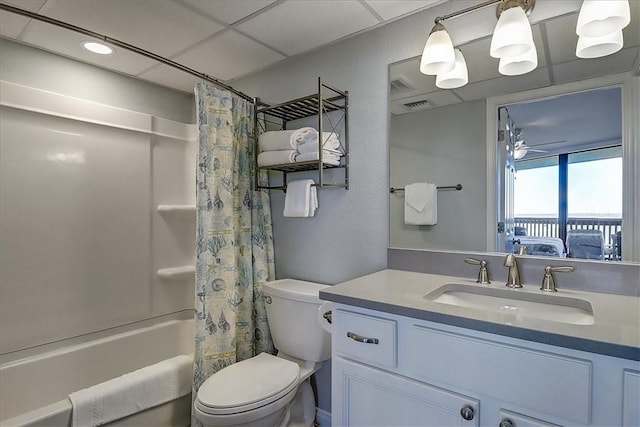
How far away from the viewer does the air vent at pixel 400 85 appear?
1618mm

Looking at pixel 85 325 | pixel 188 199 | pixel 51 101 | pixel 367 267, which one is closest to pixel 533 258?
pixel 367 267

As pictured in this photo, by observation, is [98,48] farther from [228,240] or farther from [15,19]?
[228,240]

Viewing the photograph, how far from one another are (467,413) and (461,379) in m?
0.09

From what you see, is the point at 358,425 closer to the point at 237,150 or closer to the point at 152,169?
the point at 237,150

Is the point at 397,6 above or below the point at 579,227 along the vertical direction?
above

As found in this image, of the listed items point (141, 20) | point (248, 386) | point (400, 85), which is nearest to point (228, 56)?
point (141, 20)

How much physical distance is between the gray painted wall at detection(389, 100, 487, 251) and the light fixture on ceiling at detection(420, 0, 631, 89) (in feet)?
0.60

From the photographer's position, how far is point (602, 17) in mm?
1030

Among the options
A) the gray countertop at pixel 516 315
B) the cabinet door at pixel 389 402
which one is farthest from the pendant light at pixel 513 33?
the cabinet door at pixel 389 402

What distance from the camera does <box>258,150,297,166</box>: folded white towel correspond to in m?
1.77

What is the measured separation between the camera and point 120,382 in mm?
1512

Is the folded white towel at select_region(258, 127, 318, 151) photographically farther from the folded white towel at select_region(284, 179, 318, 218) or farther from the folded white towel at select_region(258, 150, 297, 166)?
the folded white towel at select_region(284, 179, 318, 218)

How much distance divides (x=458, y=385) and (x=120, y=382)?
147 centimetres

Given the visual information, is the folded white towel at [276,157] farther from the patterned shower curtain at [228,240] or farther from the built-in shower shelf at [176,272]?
the built-in shower shelf at [176,272]
